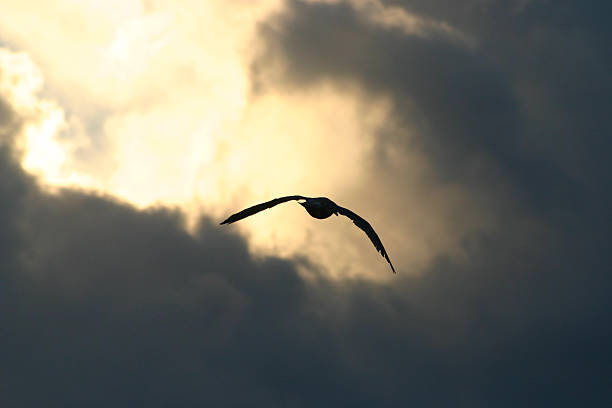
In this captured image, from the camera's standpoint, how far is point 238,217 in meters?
40.4

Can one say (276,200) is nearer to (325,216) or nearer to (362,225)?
(325,216)

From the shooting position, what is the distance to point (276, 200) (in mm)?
40125

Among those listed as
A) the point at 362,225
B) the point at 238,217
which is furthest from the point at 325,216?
the point at 238,217

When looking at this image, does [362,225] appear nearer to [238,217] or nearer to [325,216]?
[325,216]

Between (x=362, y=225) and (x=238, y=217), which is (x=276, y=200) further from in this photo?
(x=362, y=225)

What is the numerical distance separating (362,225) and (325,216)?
2746mm

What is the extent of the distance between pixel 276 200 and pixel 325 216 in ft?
10.3

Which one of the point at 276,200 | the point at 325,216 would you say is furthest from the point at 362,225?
the point at 276,200

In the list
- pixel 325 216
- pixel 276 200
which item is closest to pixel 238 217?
pixel 276 200

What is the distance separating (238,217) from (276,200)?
2568 millimetres

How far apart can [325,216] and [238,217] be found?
17.4ft

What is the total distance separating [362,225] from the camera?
41.5m

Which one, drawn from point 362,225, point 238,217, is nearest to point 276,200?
point 238,217

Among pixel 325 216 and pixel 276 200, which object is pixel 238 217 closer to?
pixel 276 200
